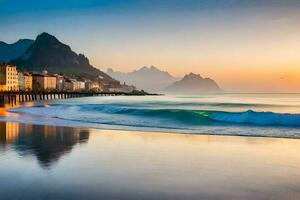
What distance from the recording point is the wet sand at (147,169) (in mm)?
7922

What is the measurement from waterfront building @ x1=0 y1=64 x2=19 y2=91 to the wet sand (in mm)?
126861

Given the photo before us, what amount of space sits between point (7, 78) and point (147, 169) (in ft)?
456

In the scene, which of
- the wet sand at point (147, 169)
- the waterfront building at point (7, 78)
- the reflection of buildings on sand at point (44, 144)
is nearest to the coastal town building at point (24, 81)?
the waterfront building at point (7, 78)

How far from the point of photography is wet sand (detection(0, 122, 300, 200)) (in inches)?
312

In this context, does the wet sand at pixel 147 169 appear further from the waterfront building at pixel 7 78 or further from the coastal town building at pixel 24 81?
the coastal town building at pixel 24 81

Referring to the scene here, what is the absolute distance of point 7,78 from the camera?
139 meters

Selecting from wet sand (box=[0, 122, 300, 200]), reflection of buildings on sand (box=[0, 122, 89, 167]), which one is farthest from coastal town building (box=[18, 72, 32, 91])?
wet sand (box=[0, 122, 300, 200])

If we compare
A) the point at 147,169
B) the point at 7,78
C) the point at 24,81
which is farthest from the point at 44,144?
the point at 24,81

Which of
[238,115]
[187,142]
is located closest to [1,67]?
[238,115]

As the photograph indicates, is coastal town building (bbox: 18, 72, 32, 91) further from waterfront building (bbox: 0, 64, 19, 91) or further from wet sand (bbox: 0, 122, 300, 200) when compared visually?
wet sand (bbox: 0, 122, 300, 200)

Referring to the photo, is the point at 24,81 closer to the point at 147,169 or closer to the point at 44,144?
the point at 44,144

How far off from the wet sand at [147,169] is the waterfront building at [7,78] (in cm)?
12686

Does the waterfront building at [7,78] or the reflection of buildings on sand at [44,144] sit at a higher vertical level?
the waterfront building at [7,78]

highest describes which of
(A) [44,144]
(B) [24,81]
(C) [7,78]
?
(C) [7,78]
